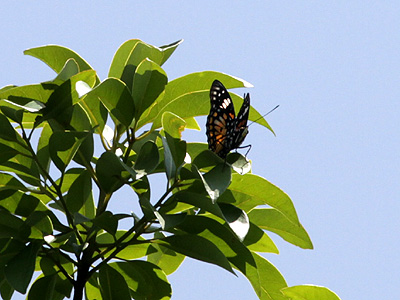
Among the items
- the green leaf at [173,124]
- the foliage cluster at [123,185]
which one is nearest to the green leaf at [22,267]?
the foliage cluster at [123,185]

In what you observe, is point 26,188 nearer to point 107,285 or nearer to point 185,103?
point 107,285

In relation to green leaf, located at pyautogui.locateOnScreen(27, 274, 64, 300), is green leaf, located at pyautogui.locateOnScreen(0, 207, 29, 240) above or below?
above

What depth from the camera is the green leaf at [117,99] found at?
2.31m

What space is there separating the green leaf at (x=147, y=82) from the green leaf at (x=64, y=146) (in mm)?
234

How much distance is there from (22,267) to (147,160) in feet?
1.62

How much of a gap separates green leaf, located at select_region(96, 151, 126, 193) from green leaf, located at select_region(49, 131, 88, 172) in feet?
0.41

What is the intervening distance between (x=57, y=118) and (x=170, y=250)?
64 centimetres

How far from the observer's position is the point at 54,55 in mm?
2576

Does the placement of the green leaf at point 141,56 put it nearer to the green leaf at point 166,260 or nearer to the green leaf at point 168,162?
the green leaf at point 168,162

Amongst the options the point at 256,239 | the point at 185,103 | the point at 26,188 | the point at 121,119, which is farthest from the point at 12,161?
the point at 256,239

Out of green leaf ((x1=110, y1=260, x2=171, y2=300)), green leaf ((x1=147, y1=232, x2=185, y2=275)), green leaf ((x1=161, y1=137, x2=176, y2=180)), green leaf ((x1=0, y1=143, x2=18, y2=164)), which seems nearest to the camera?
green leaf ((x1=161, y1=137, x2=176, y2=180))

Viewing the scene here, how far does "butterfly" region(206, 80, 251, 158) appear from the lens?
2.45 m

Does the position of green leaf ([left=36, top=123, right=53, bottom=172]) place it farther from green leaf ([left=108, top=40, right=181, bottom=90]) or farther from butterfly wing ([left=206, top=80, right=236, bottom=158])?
butterfly wing ([left=206, top=80, right=236, bottom=158])

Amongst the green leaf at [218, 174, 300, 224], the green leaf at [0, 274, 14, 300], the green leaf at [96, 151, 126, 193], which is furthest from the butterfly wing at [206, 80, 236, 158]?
the green leaf at [0, 274, 14, 300]
